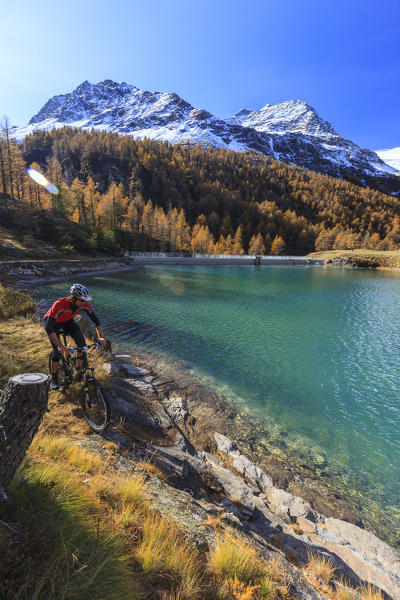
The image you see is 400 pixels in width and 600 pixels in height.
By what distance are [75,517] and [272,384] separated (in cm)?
1174

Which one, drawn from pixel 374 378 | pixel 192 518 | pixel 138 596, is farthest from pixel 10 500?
pixel 374 378

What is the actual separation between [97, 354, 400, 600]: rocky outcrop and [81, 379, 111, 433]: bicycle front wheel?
39 cm

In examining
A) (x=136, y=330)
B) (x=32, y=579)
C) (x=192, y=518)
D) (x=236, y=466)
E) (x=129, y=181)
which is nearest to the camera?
(x=32, y=579)

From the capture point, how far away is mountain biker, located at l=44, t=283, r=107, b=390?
665 centimetres

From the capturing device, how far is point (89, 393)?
22.0ft

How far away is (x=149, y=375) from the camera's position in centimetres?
1274

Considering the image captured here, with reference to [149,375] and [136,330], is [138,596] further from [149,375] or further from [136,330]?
[136,330]

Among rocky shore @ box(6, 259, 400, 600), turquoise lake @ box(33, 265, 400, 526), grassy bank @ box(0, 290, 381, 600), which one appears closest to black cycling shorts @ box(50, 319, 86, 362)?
rocky shore @ box(6, 259, 400, 600)

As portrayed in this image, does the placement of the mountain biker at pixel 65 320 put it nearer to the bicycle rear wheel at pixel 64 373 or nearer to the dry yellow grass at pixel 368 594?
the bicycle rear wheel at pixel 64 373

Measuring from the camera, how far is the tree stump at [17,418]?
9.04 feet

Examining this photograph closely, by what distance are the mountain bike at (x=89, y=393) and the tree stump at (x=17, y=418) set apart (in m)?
3.40

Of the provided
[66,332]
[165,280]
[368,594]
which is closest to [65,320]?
[66,332]

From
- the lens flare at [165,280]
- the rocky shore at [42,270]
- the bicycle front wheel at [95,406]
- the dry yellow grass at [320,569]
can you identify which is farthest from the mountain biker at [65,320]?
the lens flare at [165,280]

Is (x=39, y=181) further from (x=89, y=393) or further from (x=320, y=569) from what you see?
(x=320, y=569)
